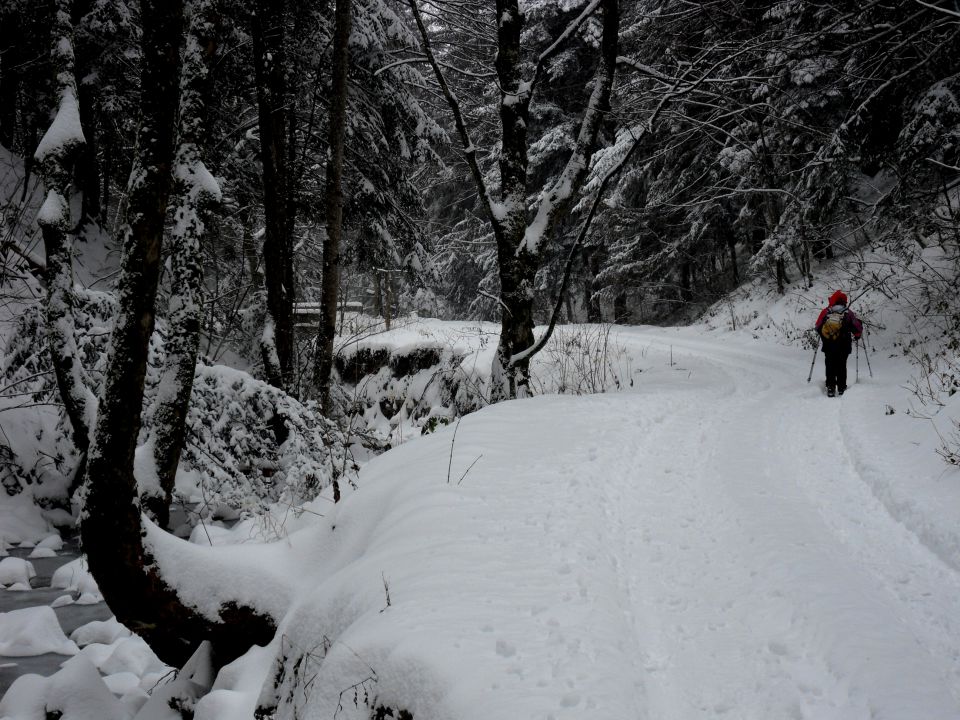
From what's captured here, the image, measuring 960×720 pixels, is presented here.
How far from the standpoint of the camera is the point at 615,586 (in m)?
3.00

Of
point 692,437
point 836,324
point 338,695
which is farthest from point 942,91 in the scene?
point 338,695

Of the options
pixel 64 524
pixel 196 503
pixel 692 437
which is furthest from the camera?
pixel 196 503

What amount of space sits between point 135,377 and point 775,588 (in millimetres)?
3960


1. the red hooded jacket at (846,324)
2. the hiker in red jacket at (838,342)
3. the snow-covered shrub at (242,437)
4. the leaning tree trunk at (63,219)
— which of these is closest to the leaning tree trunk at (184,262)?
the leaning tree trunk at (63,219)

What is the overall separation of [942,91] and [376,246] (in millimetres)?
10434

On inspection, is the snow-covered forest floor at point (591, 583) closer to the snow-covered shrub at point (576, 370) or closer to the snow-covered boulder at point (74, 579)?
the snow-covered boulder at point (74, 579)

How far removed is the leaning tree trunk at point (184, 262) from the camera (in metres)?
4.15

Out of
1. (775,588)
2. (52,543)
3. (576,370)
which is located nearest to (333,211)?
(576,370)

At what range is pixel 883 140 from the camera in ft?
34.8

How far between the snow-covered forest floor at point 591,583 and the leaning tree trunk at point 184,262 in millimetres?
901

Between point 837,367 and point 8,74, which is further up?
point 8,74

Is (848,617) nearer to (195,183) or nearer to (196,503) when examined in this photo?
(195,183)

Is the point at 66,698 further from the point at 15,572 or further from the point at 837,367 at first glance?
the point at 837,367

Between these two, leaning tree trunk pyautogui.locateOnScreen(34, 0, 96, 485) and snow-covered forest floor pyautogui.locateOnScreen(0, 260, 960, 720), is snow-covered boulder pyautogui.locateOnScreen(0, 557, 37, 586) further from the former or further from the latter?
leaning tree trunk pyautogui.locateOnScreen(34, 0, 96, 485)
